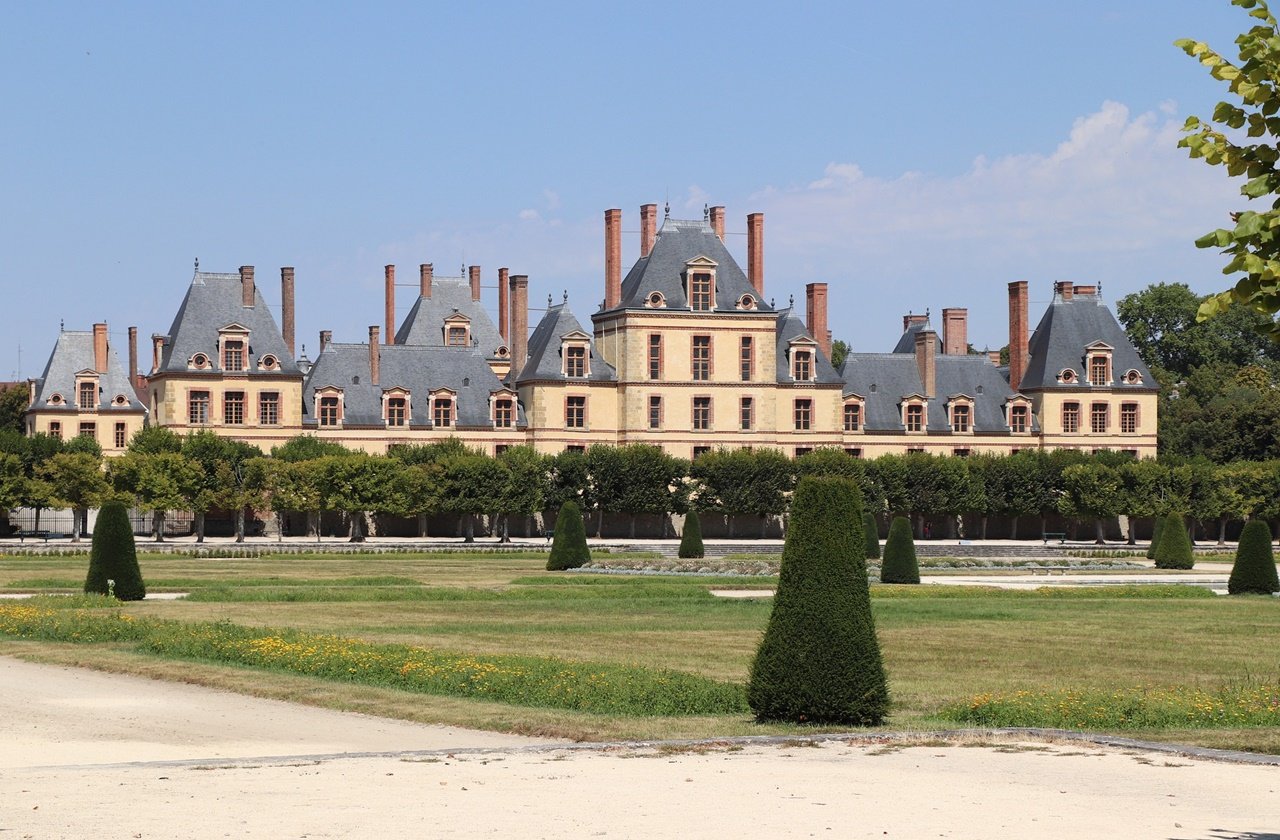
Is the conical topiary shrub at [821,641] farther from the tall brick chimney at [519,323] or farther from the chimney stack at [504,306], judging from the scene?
the chimney stack at [504,306]

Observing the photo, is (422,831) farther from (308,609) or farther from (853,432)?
(853,432)

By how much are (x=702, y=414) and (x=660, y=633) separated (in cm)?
5082

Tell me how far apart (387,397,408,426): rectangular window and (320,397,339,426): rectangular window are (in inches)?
85.4

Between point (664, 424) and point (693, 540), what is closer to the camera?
point (693, 540)

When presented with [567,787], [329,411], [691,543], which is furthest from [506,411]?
[567,787]

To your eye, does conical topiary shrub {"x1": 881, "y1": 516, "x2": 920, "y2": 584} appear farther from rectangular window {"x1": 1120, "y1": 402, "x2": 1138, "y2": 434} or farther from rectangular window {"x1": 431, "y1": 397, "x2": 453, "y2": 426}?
rectangular window {"x1": 1120, "y1": 402, "x2": 1138, "y2": 434}

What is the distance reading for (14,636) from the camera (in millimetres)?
26484

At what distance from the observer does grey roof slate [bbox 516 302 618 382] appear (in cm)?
7800

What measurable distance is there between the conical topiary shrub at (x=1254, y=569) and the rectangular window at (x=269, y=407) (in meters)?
46.4

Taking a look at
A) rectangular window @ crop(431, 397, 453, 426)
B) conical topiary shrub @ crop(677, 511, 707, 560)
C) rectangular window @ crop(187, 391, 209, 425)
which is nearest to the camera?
conical topiary shrub @ crop(677, 511, 707, 560)

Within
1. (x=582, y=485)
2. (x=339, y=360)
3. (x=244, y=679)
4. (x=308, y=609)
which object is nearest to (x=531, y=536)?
(x=582, y=485)

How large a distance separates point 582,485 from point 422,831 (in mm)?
60827

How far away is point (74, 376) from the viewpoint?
270ft

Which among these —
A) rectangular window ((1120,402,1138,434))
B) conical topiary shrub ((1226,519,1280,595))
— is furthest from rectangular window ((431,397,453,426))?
conical topiary shrub ((1226,519,1280,595))
